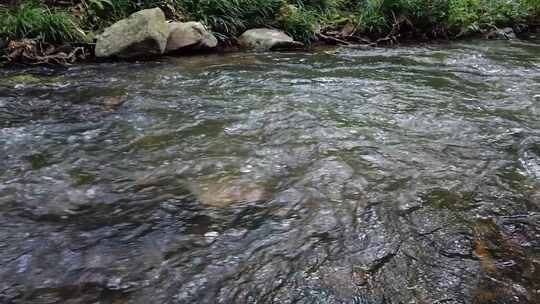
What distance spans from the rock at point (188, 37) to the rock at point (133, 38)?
27 cm

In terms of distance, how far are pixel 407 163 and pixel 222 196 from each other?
1164 millimetres

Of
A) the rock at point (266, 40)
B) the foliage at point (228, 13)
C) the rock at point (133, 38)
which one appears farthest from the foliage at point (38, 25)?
the rock at point (266, 40)

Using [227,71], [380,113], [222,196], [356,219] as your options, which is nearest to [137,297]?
[222,196]

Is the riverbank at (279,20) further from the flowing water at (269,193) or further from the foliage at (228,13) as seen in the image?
the flowing water at (269,193)

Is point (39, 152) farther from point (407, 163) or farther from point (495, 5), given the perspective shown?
point (495, 5)

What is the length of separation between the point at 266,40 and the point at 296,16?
2.98 ft

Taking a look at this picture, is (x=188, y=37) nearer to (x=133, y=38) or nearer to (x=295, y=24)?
(x=133, y=38)

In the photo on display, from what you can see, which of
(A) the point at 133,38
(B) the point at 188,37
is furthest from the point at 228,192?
(B) the point at 188,37

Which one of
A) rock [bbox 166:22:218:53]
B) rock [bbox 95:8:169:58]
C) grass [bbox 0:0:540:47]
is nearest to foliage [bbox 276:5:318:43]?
grass [bbox 0:0:540:47]

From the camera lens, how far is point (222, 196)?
251 cm

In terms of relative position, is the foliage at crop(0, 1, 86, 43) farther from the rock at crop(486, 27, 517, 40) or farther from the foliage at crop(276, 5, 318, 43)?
the rock at crop(486, 27, 517, 40)

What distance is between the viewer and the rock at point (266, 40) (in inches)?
270

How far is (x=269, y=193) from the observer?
254cm

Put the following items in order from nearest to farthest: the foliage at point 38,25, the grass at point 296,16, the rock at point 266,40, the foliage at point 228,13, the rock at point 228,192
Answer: the rock at point 228,192 → the foliage at point 38,25 → the grass at point 296,16 → the rock at point 266,40 → the foliage at point 228,13
